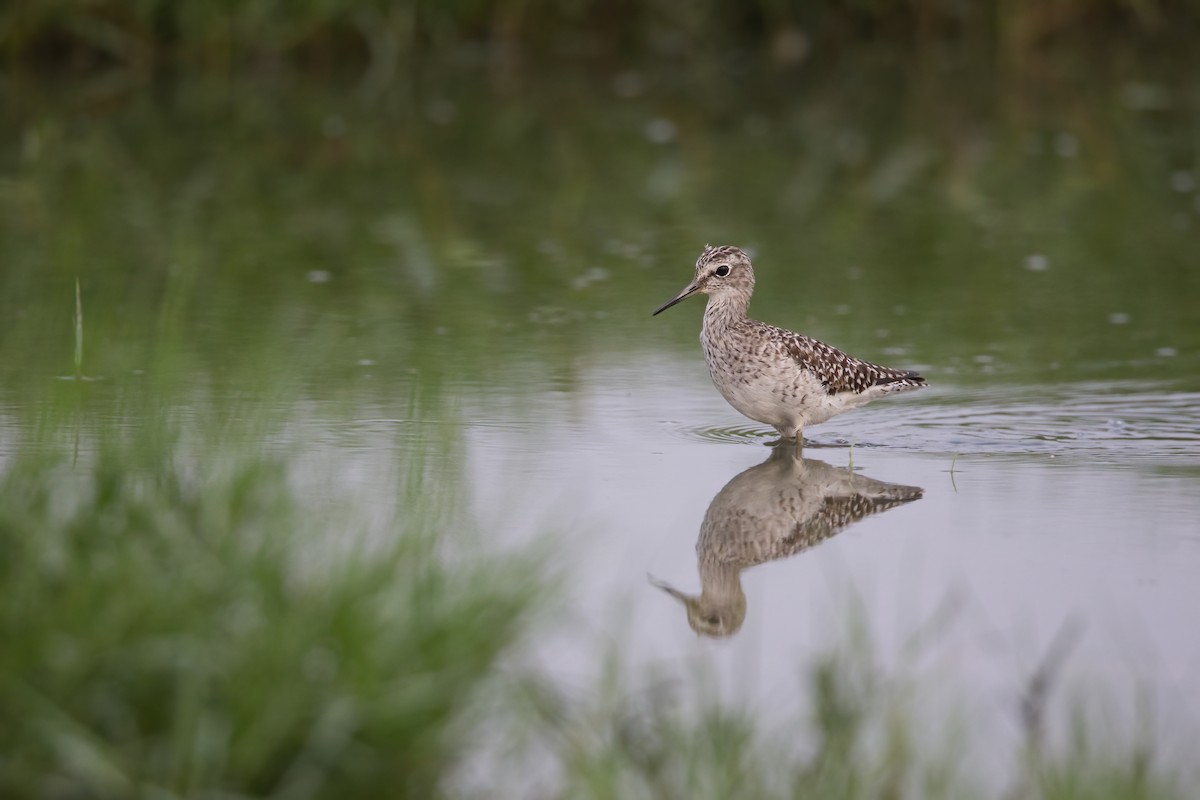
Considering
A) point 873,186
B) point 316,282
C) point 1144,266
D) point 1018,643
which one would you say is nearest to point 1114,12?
point 873,186

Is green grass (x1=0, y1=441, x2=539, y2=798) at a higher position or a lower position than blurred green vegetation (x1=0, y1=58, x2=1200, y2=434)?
lower

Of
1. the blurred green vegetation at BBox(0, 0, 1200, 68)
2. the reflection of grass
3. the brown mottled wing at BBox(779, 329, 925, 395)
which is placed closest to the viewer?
the reflection of grass

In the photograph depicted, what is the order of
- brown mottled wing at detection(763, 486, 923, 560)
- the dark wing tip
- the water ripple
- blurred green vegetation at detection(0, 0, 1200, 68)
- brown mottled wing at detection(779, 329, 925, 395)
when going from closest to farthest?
brown mottled wing at detection(763, 486, 923, 560) < the water ripple < brown mottled wing at detection(779, 329, 925, 395) < the dark wing tip < blurred green vegetation at detection(0, 0, 1200, 68)

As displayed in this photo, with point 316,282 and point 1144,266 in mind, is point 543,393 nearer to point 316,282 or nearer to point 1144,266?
point 316,282

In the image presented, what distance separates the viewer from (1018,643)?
17.0ft

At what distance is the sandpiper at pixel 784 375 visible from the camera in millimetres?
7469

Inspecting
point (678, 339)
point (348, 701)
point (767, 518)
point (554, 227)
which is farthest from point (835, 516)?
point (554, 227)

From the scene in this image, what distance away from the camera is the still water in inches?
211

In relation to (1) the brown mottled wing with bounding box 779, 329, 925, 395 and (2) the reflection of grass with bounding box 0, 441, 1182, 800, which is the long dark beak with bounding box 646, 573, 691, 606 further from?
(1) the brown mottled wing with bounding box 779, 329, 925, 395

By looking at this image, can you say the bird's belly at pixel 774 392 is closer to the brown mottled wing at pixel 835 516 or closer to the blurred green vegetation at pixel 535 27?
the brown mottled wing at pixel 835 516

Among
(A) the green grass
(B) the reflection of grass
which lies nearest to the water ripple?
(B) the reflection of grass

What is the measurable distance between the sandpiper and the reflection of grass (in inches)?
123

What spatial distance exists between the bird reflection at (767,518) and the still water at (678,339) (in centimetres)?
2

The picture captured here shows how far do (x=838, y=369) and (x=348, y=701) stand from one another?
4181mm
